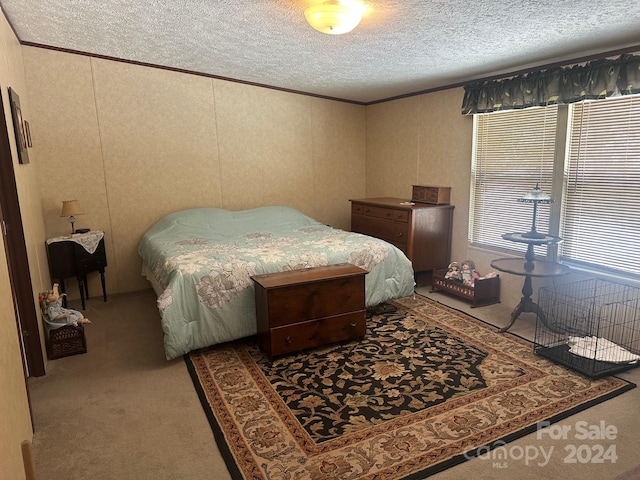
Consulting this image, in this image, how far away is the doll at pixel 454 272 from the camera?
438 cm

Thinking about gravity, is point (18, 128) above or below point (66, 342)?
above

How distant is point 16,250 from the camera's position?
8.73ft

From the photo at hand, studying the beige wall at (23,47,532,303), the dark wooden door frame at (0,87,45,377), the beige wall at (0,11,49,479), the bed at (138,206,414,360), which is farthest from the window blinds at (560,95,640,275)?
the dark wooden door frame at (0,87,45,377)

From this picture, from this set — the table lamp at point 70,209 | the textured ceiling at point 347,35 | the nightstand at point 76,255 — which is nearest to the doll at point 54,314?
the nightstand at point 76,255

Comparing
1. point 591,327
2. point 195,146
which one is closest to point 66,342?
point 195,146

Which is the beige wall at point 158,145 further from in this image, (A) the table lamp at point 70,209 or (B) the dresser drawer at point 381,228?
(B) the dresser drawer at point 381,228

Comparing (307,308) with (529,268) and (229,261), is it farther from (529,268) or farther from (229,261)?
(529,268)

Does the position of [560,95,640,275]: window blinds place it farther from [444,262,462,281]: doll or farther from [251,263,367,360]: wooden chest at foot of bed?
[251,263,367,360]: wooden chest at foot of bed

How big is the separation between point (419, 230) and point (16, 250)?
345cm

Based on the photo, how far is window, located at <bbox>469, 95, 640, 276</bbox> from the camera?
306 cm

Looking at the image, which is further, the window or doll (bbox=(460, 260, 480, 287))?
doll (bbox=(460, 260, 480, 287))

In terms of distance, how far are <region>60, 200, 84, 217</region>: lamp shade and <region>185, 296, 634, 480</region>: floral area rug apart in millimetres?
2004

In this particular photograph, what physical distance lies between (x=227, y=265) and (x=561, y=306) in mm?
2835

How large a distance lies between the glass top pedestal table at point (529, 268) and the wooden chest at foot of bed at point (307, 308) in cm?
122
